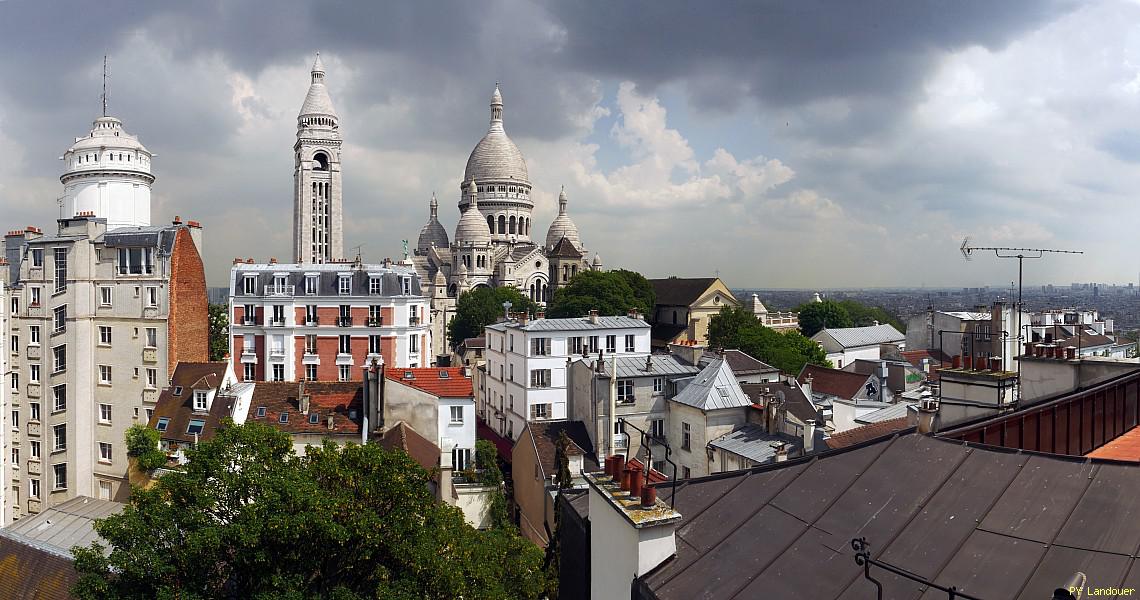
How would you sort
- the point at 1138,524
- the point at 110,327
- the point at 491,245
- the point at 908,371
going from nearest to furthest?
the point at 1138,524
the point at 110,327
the point at 908,371
the point at 491,245

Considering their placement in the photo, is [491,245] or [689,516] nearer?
[689,516]

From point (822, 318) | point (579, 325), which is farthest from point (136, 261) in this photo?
point (822, 318)

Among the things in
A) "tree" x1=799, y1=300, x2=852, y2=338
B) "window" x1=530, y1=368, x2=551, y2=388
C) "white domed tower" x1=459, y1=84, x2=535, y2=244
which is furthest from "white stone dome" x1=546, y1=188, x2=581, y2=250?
"window" x1=530, y1=368, x2=551, y2=388

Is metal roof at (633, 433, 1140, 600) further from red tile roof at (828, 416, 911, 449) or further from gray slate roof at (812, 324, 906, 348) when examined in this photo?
gray slate roof at (812, 324, 906, 348)

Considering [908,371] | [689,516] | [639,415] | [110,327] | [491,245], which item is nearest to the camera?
[689,516]

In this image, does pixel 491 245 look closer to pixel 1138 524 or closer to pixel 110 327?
pixel 110 327

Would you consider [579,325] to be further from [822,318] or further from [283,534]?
[822,318]

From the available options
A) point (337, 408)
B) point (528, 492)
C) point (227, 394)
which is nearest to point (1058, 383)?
point (528, 492)
